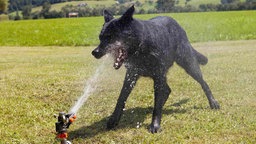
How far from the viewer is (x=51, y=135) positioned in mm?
6207

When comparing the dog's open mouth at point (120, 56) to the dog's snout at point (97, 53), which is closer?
the dog's snout at point (97, 53)

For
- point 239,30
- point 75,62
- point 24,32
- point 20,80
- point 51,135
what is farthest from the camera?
point 24,32

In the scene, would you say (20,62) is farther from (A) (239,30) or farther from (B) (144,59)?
(A) (239,30)

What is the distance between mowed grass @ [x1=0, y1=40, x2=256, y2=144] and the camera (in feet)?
19.9

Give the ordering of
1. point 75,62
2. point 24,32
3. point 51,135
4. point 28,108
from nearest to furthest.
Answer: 1. point 51,135
2. point 28,108
3. point 75,62
4. point 24,32

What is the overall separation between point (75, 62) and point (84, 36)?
45.4 ft

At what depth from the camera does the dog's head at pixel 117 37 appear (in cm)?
542

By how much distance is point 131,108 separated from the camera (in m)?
7.79

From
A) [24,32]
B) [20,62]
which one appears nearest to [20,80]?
[20,62]

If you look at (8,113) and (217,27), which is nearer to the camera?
(8,113)

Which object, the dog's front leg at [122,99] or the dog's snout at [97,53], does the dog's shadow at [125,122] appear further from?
the dog's snout at [97,53]

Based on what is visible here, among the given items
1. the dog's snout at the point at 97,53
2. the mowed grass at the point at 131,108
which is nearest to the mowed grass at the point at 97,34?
the mowed grass at the point at 131,108

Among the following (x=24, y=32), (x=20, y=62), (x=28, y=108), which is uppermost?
(x=28, y=108)

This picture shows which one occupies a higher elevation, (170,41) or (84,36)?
(170,41)
